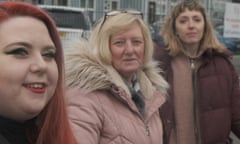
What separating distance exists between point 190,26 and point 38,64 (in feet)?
6.72

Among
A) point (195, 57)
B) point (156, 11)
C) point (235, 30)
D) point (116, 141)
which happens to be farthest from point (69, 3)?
point (116, 141)

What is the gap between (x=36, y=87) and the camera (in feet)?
4.83

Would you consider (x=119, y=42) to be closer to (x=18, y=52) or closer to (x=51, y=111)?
(x=51, y=111)

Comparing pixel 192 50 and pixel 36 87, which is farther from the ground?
pixel 36 87

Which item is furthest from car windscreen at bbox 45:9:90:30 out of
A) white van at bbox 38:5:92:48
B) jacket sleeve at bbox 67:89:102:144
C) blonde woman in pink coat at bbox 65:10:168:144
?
jacket sleeve at bbox 67:89:102:144

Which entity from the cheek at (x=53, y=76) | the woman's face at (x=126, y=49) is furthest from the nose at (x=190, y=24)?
the cheek at (x=53, y=76)

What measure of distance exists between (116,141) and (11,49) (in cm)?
90

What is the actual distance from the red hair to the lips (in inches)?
5.9

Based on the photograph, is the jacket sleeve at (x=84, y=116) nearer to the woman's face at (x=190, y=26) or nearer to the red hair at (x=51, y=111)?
the red hair at (x=51, y=111)

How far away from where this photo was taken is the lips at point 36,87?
144 cm

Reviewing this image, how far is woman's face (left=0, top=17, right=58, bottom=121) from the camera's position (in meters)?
1.42

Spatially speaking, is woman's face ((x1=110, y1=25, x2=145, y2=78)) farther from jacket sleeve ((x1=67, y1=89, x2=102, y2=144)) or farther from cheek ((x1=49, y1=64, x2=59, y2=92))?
cheek ((x1=49, y1=64, x2=59, y2=92))

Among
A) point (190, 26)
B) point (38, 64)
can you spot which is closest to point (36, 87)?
point (38, 64)

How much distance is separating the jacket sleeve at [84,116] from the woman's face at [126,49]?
0.29 metres
